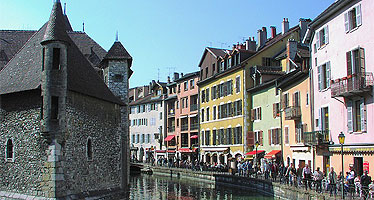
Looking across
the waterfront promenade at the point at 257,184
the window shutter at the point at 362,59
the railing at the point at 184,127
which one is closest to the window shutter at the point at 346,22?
the window shutter at the point at 362,59

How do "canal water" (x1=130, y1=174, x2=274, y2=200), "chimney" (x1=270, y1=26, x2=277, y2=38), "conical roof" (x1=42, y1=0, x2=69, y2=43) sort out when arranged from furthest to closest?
"chimney" (x1=270, y1=26, x2=277, y2=38)
"canal water" (x1=130, y1=174, x2=274, y2=200)
"conical roof" (x1=42, y1=0, x2=69, y2=43)

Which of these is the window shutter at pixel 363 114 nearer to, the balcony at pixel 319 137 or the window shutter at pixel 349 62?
the window shutter at pixel 349 62

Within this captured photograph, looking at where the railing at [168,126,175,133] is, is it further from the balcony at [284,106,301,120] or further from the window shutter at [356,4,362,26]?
the window shutter at [356,4,362,26]

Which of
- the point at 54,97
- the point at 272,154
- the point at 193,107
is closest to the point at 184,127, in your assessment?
the point at 193,107

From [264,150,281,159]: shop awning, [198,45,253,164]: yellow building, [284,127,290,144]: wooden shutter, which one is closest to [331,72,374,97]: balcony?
[284,127,290,144]: wooden shutter

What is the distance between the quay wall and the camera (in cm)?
2425

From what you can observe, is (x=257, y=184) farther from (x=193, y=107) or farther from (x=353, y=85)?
(x=193, y=107)

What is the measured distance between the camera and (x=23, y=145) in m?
21.9

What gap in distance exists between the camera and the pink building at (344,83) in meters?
22.4

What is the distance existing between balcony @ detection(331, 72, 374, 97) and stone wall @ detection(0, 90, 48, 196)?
49.0ft

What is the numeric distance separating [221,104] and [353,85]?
92.8 ft

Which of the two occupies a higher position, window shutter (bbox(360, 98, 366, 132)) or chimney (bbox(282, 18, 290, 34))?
chimney (bbox(282, 18, 290, 34))

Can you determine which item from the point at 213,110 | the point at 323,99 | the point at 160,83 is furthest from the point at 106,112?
the point at 160,83

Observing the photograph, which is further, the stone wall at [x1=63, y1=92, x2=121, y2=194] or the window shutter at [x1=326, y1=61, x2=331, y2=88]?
the window shutter at [x1=326, y1=61, x2=331, y2=88]
